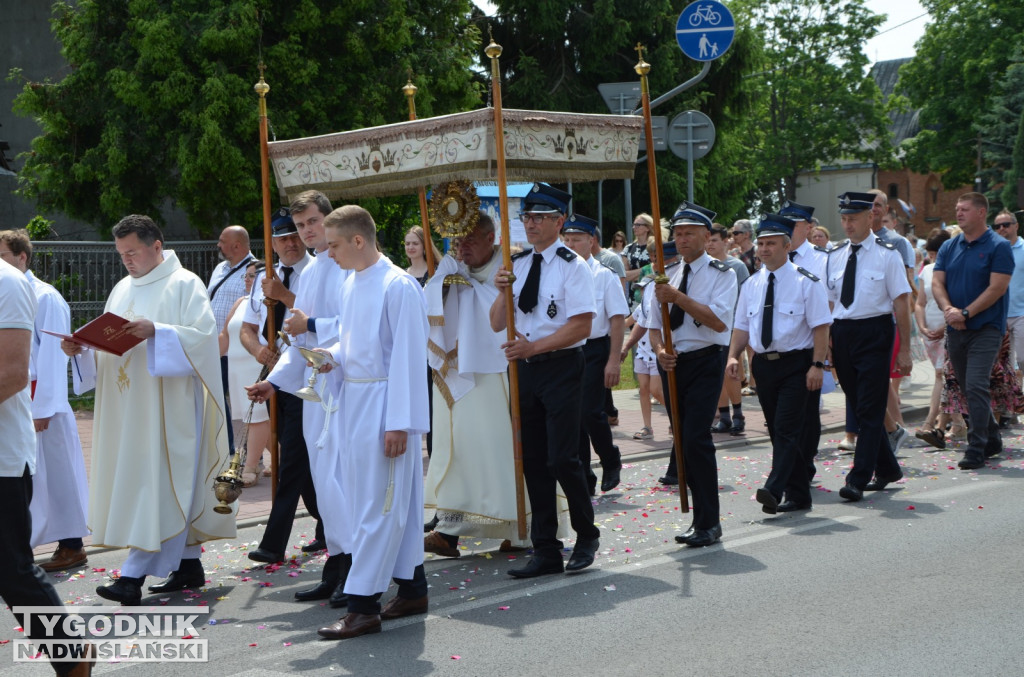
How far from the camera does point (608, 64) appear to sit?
34125 millimetres

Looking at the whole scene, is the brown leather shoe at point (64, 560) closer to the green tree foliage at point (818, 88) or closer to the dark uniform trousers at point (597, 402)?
the dark uniform trousers at point (597, 402)

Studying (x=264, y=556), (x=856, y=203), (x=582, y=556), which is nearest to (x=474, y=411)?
(x=582, y=556)

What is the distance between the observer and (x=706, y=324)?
766 centimetres

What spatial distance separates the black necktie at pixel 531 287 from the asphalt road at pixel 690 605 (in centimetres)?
158

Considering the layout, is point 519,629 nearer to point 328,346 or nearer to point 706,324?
point 328,346

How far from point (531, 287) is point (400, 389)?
1561mm

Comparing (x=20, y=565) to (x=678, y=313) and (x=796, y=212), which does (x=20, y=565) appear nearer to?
(x=678, y=313)

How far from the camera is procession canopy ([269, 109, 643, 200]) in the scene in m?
7.18

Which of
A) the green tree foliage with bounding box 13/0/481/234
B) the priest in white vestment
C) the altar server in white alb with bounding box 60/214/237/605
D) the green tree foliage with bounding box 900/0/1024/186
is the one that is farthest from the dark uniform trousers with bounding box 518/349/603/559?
the green tree foliage with bounding box 900/0/1024/186

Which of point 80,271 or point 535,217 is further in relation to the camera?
point 80,271

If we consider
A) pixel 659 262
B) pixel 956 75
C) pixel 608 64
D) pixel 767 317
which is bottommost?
pixel 767 317

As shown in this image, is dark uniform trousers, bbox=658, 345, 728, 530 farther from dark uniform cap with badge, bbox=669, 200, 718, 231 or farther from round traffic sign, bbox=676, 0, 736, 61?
round traffic sign, bbox=676, 0, 736, 61

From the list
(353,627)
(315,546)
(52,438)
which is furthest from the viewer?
(315,546)

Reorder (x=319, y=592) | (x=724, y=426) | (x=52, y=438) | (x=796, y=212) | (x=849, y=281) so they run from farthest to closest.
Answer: (x=724, y=426), (x=796, y=212), (x=849, y=281), (x=52, y=438), (x=319, y=592)
